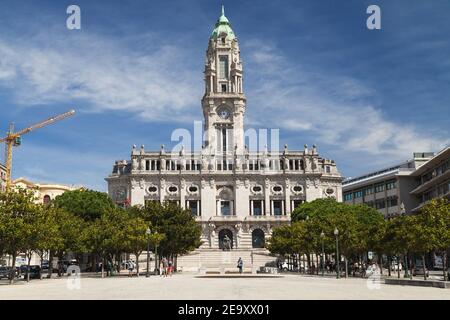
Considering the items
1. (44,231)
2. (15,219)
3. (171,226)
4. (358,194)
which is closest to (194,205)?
(358,194)

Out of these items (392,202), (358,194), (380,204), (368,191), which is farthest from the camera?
(358,194)

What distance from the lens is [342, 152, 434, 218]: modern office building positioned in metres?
125

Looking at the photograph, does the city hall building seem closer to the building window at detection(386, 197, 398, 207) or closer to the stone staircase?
the stone staircase

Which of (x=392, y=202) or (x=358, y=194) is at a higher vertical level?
(x=358, y=194)

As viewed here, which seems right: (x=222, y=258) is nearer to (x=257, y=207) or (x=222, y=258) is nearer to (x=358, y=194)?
(x=257, y=207)

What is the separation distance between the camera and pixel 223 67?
152500mm

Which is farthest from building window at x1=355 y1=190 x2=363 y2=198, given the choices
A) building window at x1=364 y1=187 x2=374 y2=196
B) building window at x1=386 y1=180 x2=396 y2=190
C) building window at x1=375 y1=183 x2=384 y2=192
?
building window at x1=386 y1=180 x2=396 y2=190

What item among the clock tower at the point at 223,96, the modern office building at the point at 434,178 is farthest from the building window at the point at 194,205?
the modern office building at the point at 434,178

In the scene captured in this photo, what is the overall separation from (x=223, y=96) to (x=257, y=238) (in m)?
40.3

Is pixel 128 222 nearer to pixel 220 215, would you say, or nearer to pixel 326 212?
pixel 326 212

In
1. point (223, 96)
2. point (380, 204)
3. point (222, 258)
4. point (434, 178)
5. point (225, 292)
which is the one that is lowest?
point (222, 258)

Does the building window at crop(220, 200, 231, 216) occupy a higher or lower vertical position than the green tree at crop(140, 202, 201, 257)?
higher

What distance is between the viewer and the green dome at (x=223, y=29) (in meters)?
154

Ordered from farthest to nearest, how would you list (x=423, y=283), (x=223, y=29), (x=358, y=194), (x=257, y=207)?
(x=223, y=29), (x=358, y=194), (x=257, y=207), (x=423, y=283)
